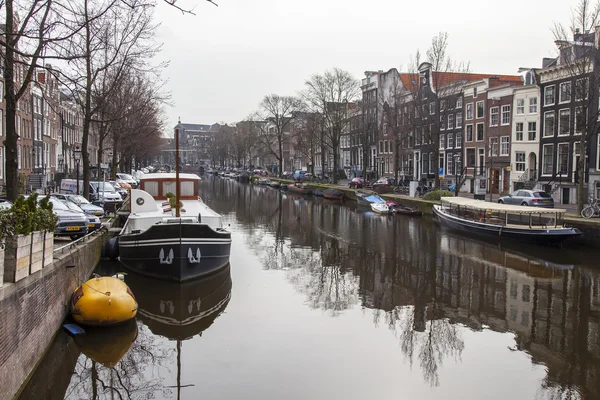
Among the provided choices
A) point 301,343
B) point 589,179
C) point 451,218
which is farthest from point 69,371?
point 589,179

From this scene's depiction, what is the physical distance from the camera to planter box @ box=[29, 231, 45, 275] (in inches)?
391

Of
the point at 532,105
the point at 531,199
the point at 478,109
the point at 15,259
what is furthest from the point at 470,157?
the point at 15,259

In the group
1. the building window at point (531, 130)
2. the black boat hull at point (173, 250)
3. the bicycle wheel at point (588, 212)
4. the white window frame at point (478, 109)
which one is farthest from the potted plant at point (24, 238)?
the white window frame at point (478, 109)

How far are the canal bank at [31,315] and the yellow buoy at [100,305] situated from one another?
440 mm

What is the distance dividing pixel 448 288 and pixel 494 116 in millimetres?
32918

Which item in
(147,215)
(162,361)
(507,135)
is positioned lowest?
(162,361)

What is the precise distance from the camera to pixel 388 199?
4484cm

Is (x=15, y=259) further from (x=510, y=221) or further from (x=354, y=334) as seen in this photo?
(x=510, y=221)

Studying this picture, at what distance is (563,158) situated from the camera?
127 ft

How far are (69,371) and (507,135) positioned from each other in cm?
4208

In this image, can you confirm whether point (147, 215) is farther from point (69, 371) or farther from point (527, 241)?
point (527, 241)

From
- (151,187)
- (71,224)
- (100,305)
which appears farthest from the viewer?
(151,187)

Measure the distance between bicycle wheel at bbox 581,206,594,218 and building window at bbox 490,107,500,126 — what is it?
68.0 ft

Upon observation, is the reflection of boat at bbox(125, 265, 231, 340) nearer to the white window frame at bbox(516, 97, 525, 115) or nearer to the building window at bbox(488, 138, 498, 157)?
the building window at bbox(488, 138, 498, 157)
